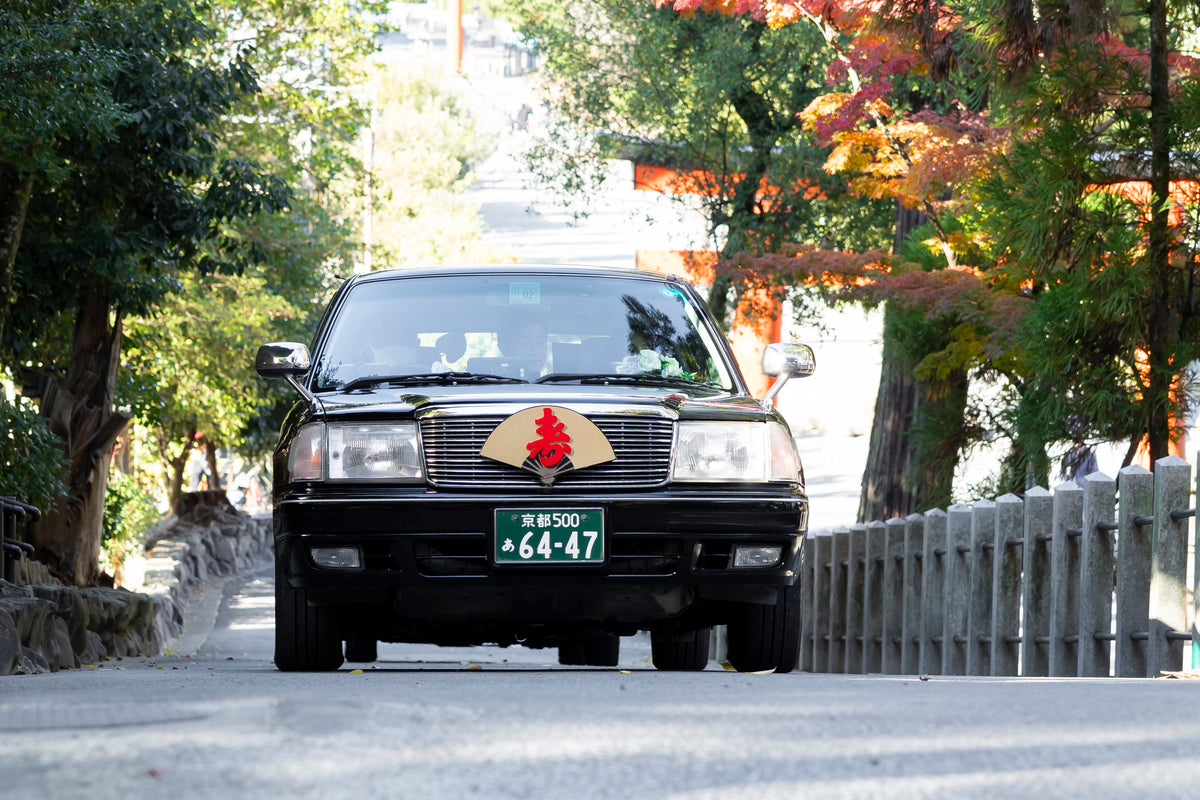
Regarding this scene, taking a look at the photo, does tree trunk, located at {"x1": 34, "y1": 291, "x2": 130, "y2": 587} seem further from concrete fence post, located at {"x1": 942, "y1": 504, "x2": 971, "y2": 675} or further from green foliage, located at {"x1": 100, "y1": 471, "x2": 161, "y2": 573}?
concrete fence post, located at {"x1": 942, "y1": 504, "x2": 971, "y2": 675}

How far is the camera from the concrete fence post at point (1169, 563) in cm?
799

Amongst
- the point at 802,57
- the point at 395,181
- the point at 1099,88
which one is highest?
the point at 395,181

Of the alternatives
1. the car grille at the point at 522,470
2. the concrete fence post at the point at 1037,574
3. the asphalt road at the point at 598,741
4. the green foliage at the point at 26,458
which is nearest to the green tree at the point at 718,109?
the green foliage at the point at 26,458

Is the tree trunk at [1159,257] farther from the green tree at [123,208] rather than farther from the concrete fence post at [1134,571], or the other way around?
the green tree at [123,208]

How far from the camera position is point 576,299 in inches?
302

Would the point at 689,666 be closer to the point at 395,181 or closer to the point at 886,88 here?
the point at 886,88

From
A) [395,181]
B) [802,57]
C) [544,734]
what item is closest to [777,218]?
[802,57]

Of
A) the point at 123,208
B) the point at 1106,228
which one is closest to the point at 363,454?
the point at 1106,228

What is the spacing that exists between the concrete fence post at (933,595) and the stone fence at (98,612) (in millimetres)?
5737

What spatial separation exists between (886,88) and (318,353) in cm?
906

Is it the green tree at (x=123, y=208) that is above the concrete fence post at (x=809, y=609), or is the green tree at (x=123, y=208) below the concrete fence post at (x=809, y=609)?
above

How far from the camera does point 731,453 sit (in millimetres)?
6617

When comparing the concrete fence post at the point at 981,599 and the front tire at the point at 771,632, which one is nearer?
the front tire at the point at 771,632

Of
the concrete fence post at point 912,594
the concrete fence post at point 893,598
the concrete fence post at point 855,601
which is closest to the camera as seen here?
the concrete fence post at point 912,594
